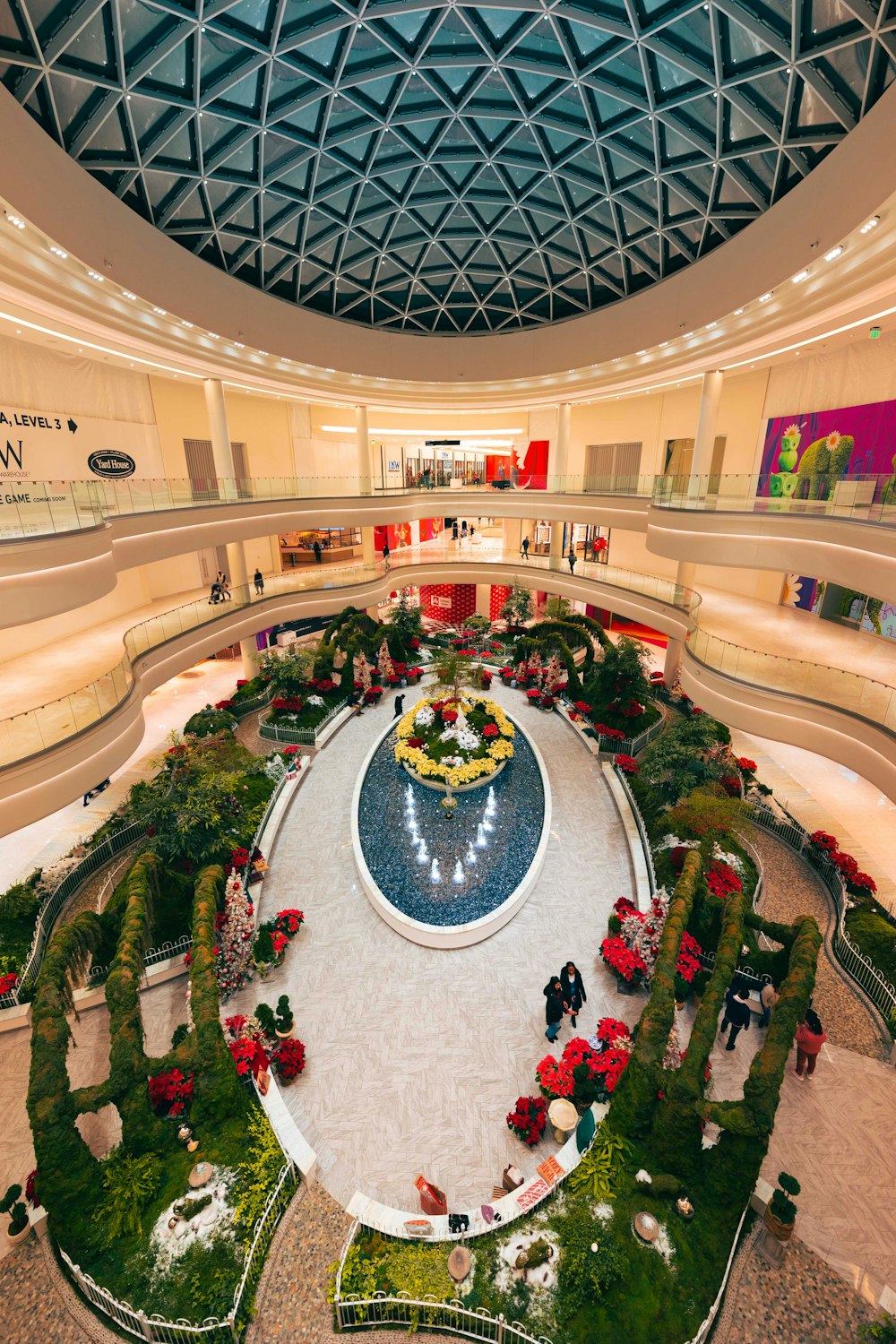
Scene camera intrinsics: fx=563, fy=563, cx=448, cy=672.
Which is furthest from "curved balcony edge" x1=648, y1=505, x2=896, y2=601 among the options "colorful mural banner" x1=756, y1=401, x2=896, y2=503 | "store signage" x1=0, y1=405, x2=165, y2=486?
"store signage" x1=0, y1=405, x2=165, y2=486

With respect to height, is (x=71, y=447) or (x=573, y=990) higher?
(x=71, y=447)

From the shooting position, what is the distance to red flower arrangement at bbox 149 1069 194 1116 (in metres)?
9.41

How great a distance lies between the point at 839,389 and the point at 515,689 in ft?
53.5

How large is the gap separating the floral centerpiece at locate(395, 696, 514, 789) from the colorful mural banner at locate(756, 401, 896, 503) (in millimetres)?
11689

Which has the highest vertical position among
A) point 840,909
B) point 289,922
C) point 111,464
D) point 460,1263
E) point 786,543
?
point 111,464

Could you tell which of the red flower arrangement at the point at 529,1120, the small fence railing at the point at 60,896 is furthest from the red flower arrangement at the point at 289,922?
the red flower arrangement at the point at 529,1120

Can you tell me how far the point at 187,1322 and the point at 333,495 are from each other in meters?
27.6

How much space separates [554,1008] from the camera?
10.7m

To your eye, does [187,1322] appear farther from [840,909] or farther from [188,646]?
[188,646]

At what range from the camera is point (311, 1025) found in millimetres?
11414

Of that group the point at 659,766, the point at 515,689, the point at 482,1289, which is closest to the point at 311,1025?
the point at 482,1289

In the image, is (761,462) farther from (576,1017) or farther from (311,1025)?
(311,1025)

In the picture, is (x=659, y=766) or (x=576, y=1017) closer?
(x=576, y=1017)

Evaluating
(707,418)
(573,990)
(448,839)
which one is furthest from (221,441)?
(573,990)
